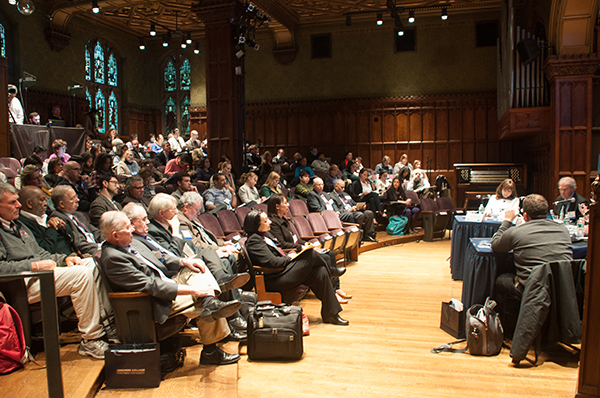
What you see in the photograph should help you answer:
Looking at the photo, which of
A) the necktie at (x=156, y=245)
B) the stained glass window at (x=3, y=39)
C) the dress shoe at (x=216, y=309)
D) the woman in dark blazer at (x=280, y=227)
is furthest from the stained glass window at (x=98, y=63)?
the dress shoe at (x=216, y=309)

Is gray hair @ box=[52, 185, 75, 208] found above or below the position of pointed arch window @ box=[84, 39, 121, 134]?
below

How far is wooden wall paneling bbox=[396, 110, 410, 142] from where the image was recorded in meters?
13.8

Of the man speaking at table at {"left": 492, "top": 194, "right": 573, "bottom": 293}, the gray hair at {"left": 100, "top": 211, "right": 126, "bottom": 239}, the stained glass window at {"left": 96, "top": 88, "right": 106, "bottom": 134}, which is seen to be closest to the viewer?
the gray hair at {"left": 100, "top": 211, "right": 126, "bottom": 239}

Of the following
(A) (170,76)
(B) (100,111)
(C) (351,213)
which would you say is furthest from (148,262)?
(A) (170,76)

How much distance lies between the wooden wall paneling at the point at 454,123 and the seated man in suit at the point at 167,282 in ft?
37.8

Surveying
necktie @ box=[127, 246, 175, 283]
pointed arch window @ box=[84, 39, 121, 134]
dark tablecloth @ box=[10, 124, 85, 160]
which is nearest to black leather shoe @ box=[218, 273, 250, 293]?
necktie @ box=[127, 246, 175, 283]

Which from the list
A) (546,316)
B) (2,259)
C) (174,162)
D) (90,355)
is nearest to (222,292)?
(90,355)

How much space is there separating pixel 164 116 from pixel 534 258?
47.4 feet

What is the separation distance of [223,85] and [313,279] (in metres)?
6.74

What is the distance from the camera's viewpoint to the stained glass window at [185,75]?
1573cm

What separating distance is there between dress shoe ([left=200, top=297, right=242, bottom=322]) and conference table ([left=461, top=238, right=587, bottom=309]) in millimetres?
1861

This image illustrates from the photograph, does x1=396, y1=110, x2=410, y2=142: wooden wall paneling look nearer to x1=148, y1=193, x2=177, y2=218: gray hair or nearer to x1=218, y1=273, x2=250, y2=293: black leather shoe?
x1=148, y1=193, x2=177, y2=218: gray hair

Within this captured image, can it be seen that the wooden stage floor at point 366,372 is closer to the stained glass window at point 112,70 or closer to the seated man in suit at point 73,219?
the seated man in suit at point 73,219

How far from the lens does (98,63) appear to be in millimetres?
14438
